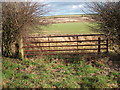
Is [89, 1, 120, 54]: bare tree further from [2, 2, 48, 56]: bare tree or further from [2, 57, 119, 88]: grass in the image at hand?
[2, 2, 48, 56]: bare tree

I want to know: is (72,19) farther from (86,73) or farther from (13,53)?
(86,73)

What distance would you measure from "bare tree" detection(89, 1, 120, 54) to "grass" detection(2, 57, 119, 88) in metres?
1.61

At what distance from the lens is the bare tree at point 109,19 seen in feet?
24.8

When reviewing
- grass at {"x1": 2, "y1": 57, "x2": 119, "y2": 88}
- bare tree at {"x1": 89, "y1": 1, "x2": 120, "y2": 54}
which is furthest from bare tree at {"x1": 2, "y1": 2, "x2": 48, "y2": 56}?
bare tree at {"x1": 89, "y1": 1, "x2": 120, "y2": 54}

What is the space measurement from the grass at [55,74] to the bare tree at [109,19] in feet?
5.29

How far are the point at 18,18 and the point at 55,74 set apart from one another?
3.50 meters

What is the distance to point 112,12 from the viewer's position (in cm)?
760

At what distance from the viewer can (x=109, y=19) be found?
770cm

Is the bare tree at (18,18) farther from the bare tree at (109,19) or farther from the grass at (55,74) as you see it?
the bare tree at (109,19)

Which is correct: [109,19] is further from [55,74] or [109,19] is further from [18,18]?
[18,18]

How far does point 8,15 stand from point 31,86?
4.13m

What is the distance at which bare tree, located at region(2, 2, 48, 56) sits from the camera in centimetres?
792

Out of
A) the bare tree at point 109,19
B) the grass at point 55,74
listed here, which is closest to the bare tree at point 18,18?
the grass at point 55,74

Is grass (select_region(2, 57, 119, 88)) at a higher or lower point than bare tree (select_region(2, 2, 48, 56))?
lower
